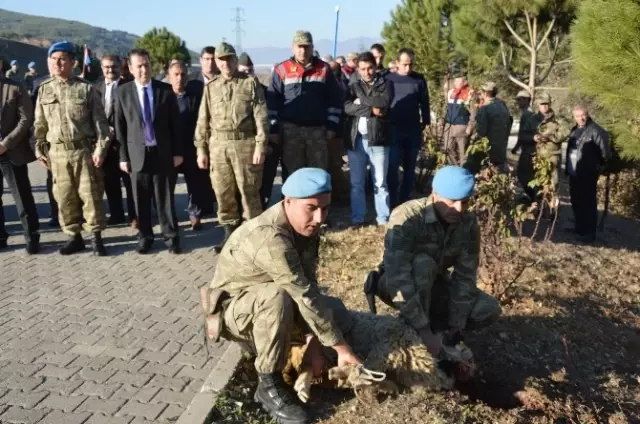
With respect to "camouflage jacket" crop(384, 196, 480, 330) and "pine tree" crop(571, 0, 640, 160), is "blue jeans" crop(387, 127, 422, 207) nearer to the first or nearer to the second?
"pine tree" crop(571, 0, 640, 160)

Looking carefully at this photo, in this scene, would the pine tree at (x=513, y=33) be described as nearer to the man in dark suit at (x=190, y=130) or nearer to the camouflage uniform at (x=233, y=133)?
the man in dark suit at (x=190, y=130)

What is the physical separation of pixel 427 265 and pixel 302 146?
2.97m

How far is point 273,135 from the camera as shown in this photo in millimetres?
6297

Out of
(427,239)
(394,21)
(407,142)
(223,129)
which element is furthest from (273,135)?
(394,21)

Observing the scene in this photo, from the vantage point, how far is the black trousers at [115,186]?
690 centimetres

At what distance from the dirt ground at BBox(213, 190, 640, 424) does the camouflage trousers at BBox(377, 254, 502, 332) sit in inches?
12.1

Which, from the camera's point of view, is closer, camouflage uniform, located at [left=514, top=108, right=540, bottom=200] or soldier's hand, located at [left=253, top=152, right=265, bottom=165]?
soldier's hand, located at [left=253, top=152, right=265, bottom=165]

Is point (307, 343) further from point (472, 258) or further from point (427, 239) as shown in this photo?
point (472, 258)

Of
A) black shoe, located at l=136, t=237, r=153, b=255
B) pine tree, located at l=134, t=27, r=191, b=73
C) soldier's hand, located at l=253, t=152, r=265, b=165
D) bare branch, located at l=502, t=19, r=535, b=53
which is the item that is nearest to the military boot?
soldier's hand, located at l=253, t=152, r=265, b=165

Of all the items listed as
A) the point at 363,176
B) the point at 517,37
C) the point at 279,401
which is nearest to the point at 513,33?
the point at 517,37

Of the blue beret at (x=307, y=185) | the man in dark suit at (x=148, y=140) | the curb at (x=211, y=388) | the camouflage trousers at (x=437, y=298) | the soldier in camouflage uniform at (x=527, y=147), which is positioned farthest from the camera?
the soldier in camouflage uniform at (x=527, y=147)

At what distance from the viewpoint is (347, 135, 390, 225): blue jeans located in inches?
251

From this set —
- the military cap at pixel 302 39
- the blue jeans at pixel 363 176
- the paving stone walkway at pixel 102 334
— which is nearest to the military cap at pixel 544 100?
the blue jeans at pixel 363 176

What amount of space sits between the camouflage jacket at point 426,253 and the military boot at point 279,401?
0.83 m
